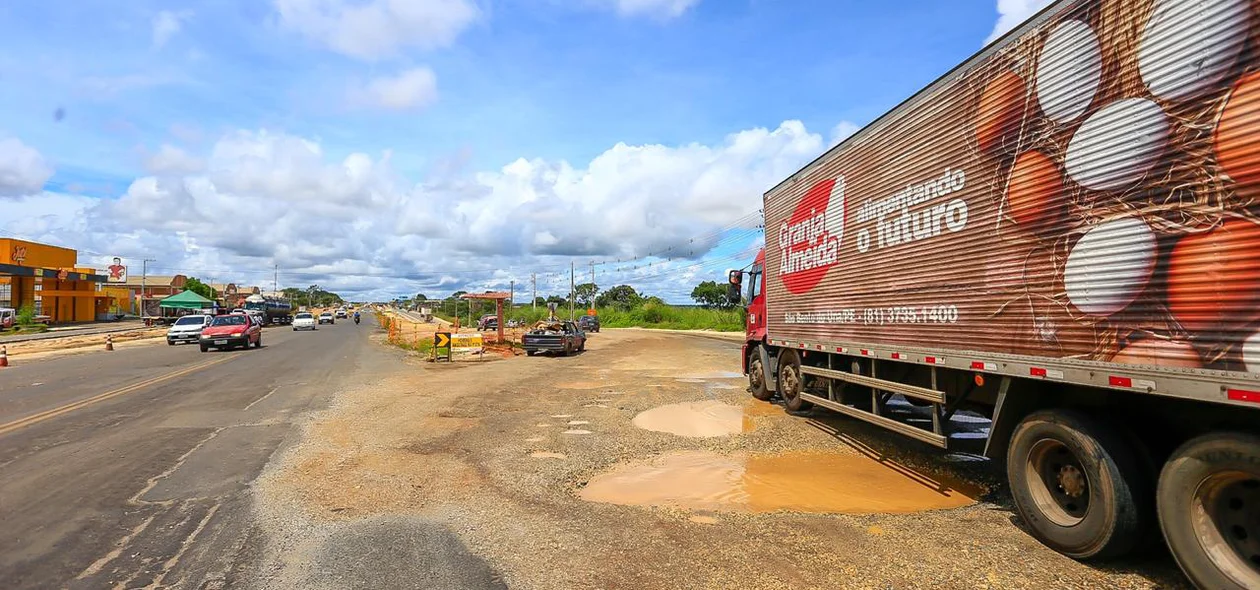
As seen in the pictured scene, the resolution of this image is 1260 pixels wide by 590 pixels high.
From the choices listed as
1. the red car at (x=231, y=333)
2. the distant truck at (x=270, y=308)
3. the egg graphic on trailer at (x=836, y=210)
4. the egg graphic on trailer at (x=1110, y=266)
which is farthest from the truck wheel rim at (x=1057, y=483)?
the distant truck at (x=270, y=308)

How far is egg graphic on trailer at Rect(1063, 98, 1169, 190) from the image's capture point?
3.84 m

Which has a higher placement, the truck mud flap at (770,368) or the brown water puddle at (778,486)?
the truck mud flap at (770,368)

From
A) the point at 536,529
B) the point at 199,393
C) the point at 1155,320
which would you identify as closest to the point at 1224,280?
the point at 1155,320

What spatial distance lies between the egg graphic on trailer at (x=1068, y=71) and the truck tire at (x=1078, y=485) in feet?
7.06

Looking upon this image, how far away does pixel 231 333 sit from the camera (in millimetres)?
25516

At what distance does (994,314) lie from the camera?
519 cm

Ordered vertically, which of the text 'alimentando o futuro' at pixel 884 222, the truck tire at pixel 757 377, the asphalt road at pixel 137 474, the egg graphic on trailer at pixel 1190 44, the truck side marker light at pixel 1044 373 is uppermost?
the egg graphic on trailer at pixel 1190 44

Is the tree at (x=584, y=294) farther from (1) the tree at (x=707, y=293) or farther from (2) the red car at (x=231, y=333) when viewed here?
(2) the red car at (x=231, y=333)

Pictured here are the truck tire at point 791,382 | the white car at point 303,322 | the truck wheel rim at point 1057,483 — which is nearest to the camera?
the truck wheel rim at point 1057,483

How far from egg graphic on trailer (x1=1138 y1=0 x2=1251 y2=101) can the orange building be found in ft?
211

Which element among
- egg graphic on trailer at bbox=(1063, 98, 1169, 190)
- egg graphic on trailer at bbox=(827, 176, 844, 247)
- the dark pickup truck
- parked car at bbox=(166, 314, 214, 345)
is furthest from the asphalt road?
parked car at bbox=(166, 314, 214, 345)

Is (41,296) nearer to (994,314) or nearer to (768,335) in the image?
(768,335)

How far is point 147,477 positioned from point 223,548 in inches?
105

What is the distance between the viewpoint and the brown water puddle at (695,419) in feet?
29.4
